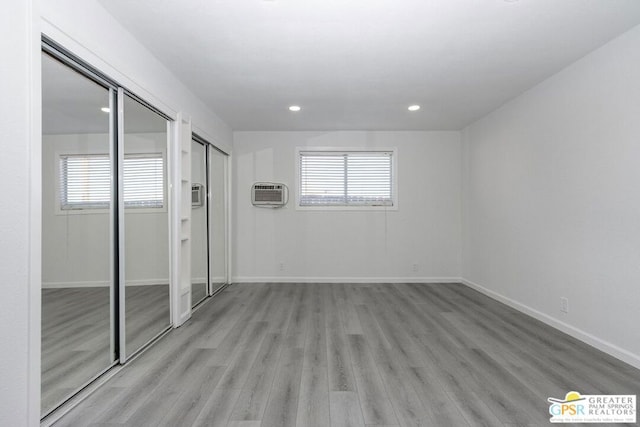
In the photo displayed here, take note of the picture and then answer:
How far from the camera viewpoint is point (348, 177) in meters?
5.49

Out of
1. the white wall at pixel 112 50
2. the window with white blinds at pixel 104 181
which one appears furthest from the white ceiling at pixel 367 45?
the window with white blinds at pixel 104 181

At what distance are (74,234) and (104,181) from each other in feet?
1.51

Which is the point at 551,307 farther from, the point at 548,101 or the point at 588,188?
the point at 548,101

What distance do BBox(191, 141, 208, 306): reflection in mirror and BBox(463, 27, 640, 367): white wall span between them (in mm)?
3803

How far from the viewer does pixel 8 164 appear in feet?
4.87

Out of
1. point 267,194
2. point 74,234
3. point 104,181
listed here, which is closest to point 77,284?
point 74,234

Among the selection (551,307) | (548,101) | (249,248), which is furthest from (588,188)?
(249,248)

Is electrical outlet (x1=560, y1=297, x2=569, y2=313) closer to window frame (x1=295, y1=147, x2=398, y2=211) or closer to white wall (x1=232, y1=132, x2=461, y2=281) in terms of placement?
white wall (x1=232, y1=132, x2=461, y2=281)

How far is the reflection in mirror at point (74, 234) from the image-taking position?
1795 mm

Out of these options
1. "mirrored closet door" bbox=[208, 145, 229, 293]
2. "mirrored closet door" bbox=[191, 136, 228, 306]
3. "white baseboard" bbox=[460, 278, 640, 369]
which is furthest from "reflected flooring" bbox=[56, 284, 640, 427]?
"mirrored closet door" bbox=[208, 145, 229, 293]

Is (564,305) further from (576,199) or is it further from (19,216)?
(19,216)

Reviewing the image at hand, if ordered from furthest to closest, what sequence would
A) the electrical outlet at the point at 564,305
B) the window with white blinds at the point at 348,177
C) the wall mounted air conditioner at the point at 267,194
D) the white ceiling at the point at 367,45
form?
the window with white blinds at the point at 348,177 → the wall mounted air conditioner at the point at 267,194 → the electrical outlet at the point at 564,305 → the white ceiling at the point at 367,45

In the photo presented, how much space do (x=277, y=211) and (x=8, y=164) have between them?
3986 mm

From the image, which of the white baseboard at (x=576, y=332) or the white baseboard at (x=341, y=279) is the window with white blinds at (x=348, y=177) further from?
the white baseboard at (x=576, y=332)
